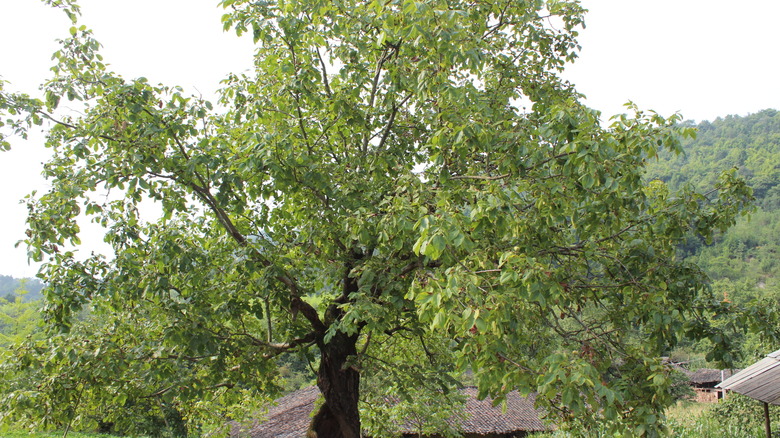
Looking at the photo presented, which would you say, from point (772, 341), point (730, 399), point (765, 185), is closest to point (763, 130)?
point (765, 185)

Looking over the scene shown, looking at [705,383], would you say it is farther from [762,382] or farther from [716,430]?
[762,382]

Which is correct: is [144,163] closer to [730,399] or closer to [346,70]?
[346,70]

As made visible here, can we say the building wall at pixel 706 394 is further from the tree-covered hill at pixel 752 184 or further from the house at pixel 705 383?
the tree-covered hill at pixel 752 184

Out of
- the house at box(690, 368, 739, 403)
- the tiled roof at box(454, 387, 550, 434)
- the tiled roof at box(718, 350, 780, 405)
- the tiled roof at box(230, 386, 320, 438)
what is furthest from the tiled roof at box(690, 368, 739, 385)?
the tiled roof at box(718, 350, 780, 405)

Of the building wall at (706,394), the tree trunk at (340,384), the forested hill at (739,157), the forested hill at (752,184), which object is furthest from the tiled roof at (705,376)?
the tree trunk at (340,384)

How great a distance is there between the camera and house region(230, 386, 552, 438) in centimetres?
2005

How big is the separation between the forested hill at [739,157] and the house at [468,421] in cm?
4259

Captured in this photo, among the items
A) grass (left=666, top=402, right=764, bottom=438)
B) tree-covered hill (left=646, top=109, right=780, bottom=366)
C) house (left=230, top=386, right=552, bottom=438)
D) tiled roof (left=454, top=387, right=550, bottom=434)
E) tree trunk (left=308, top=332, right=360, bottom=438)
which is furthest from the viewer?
tree-covered hill (left=646, top=109, right=780, bottom=366)

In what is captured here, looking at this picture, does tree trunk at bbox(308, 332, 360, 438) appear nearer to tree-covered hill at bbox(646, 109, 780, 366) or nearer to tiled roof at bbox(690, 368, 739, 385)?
tiled roof at bbox(690, 368, 739, 385)

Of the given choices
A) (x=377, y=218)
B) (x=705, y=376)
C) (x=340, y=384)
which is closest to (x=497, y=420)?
(x=340, y=384)

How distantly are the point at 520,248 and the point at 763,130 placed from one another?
106603mm

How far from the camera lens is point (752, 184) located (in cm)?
5750

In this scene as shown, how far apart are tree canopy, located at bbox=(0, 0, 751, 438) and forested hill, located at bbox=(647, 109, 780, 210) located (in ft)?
191

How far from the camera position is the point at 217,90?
701cm
